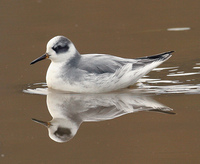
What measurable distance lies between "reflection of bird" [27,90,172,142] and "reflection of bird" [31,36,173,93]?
7.0 inches

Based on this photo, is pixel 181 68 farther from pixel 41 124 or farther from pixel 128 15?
pixel 128 15

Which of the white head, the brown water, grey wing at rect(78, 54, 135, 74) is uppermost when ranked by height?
the white head

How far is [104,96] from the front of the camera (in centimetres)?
888

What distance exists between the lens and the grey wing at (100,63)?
9094 mm

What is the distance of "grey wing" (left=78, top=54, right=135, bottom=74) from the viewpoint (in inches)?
358

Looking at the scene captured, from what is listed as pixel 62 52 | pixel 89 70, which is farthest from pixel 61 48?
pixel 89 70

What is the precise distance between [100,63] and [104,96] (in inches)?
25.9

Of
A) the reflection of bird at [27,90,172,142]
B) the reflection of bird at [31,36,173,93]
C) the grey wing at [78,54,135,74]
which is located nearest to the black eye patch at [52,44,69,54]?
the reflection of bird at [31,36,173,93]

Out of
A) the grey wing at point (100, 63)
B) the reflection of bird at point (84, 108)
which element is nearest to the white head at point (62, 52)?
the grey wing at point (100, 63)

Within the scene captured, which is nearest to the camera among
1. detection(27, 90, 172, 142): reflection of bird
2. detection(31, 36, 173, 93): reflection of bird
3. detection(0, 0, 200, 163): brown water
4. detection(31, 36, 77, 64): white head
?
detection(0, 0, 200, 163): brown water

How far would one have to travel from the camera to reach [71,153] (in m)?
6.34

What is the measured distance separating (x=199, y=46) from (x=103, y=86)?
3.57 m

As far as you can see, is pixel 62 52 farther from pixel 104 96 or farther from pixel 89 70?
pixel 104 96

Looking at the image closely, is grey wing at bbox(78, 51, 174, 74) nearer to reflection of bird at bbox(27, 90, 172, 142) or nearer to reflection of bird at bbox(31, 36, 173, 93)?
reflection of bird at bbox(31, 36, 173, 93)
